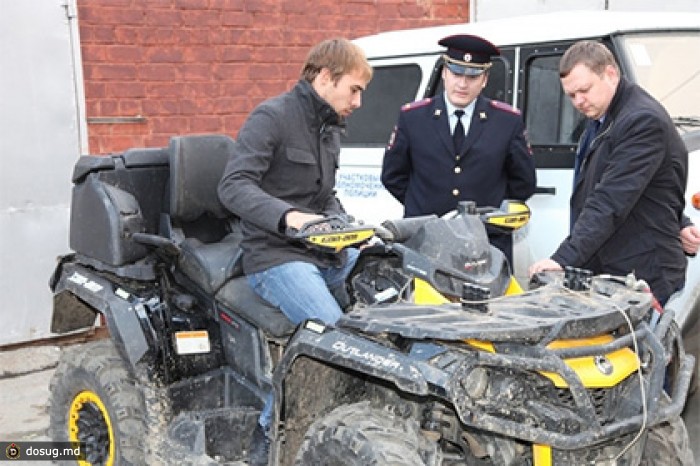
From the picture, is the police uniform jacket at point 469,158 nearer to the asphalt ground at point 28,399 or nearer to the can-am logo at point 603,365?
the asphalt ground at point 28,399

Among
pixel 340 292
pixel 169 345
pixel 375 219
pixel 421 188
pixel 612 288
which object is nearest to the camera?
pixel 612 288

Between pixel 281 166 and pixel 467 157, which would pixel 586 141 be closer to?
pixel 467 157

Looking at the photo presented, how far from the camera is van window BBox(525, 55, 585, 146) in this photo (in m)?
4.73

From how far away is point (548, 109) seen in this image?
15.8 ft

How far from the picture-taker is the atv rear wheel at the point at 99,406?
12.2ft

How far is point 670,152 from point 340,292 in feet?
5.06

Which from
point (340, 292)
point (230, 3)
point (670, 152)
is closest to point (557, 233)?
point (670, 152)

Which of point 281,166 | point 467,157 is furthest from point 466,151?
point 281,166

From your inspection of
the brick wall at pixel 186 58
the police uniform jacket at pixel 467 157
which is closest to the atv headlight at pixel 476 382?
the police uniform jacket at pixel 467 157

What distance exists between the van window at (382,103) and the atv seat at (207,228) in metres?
1.97

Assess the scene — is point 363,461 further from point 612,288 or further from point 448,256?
point 612,288

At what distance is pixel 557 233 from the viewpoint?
189 inches

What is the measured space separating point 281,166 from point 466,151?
1.28 m

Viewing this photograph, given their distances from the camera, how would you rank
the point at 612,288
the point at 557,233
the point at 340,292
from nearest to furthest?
the point at 612,288
the point at 340,292
the point at 557,233
